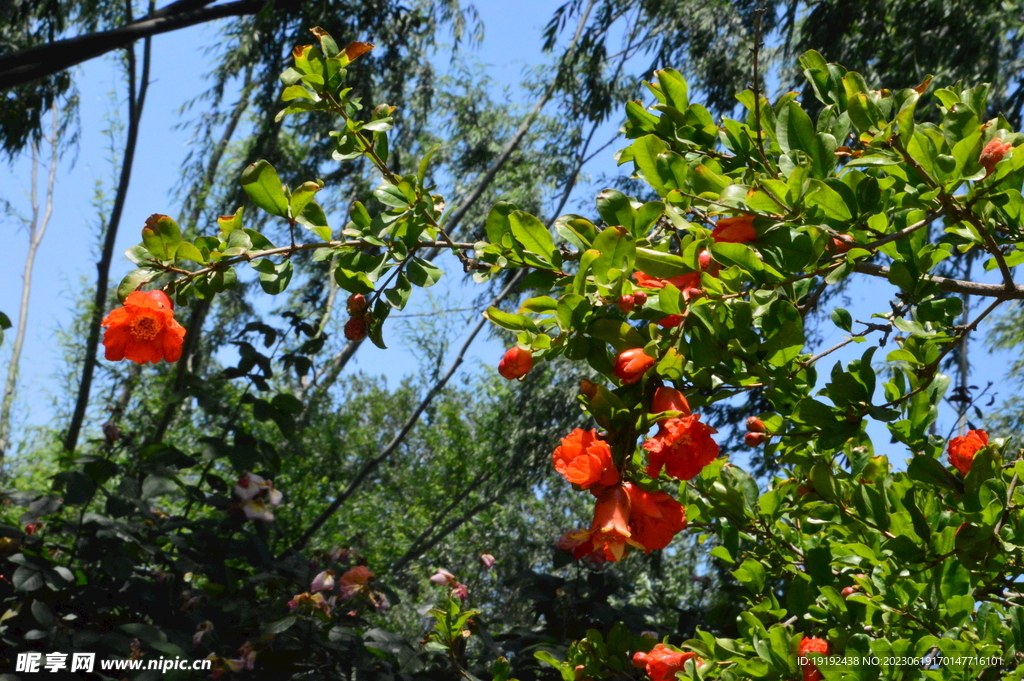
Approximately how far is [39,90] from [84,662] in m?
3.24

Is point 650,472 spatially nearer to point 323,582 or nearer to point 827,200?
point 827,200

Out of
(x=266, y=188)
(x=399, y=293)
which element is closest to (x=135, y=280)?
(x=266, y=188)

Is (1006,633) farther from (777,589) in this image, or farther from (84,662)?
(84,662)

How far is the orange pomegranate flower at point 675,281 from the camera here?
791mm

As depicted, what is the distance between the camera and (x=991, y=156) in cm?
77

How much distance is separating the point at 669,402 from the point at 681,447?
0.14 feet

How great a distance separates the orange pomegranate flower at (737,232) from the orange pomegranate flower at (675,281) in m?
0.05

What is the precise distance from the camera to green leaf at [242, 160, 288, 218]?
0.87 metres

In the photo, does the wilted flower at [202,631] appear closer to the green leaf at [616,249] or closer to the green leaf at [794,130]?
the green leaf at [616,249]

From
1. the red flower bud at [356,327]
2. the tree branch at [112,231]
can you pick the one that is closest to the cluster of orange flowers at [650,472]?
the red flower bud at [356,327]

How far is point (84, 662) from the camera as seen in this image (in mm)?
1665

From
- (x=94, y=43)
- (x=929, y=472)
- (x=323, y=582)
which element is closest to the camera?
(x=929, y=472)

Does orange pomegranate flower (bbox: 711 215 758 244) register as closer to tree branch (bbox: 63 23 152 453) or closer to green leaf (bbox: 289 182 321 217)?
green leaf (bbox: 289 182 321 217)

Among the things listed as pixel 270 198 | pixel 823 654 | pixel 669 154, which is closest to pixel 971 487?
pixel 823 654
